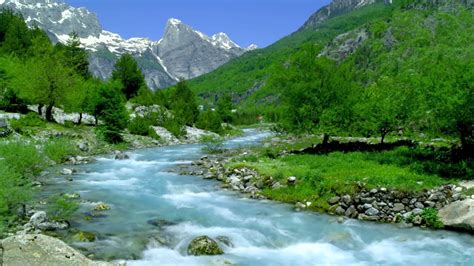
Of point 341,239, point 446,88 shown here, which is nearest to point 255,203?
point 341,239

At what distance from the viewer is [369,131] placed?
37156mm

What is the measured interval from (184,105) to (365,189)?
6988 centimetres

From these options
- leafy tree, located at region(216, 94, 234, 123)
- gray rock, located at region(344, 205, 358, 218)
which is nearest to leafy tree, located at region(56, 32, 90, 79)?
leafy tree, located at region(216, 94, 234, 123)

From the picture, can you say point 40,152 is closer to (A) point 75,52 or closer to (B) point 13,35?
(B) point 13,35

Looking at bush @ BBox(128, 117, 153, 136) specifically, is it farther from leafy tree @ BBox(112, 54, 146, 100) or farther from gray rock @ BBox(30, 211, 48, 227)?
gray rock @ BBox(30, 211, 48, 227)

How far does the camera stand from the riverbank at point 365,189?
20.5 meters

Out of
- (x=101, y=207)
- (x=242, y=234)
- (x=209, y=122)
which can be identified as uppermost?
(x=209, y=122)

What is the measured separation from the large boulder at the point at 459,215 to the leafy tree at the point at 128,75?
280 feet

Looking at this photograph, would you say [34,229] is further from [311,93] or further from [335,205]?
[311,93]

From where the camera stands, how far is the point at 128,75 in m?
97.5

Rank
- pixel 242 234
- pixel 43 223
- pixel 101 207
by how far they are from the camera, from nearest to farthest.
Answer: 1. pixel 43 223
2. pixel 242 234
3. pixel 101 207

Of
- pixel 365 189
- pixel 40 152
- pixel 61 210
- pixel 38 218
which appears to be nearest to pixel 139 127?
pixel 40 152

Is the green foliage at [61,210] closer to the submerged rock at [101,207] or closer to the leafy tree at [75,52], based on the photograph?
the submerged rock at [101,207]

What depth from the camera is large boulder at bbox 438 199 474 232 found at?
18969 mm
